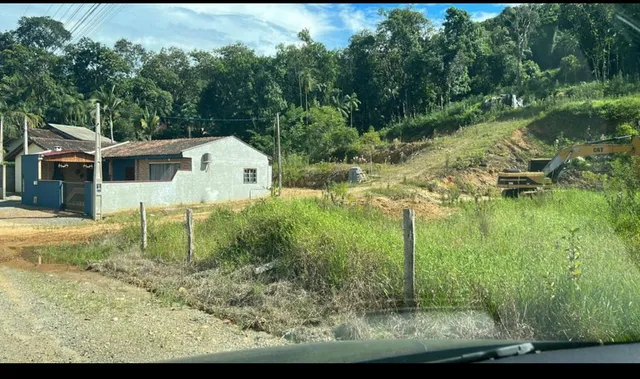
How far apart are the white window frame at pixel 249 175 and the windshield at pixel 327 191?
0.56 feet

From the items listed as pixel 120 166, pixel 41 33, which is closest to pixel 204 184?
pixel 120 166

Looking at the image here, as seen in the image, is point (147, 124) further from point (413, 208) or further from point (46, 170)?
point (413, 208)

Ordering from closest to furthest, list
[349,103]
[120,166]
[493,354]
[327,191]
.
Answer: [493,354], [327,191], [120,166], [349,103]

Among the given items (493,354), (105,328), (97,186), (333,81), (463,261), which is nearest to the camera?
(493,354)

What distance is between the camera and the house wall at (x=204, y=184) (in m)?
24.4

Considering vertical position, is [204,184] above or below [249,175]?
below

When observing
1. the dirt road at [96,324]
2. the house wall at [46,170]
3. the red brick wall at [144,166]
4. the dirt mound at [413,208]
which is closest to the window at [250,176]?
the red brick wall at [144,166]

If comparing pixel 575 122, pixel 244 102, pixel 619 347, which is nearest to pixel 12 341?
pixel 619 347

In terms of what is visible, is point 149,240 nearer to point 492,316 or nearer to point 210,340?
point 210,340

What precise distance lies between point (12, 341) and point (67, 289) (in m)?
3.12

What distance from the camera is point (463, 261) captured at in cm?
686

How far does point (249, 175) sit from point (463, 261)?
2680 centimetres

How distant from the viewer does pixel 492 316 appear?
19.2 ft

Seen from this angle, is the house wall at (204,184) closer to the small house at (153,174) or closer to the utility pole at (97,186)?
the small house at (153,174)
